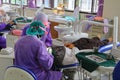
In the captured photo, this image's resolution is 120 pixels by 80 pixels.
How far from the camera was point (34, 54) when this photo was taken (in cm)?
185

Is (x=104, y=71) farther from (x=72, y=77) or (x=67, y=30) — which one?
(x=67, y=30)

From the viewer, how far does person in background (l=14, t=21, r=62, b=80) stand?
Answer: 5.98 feet

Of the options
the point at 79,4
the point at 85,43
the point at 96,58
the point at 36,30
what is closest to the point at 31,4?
the point at 79,4

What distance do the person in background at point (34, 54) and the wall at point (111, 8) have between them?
2471 mm

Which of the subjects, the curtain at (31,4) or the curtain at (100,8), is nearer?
the curtain at (100,8)

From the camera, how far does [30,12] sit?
18.1 ft

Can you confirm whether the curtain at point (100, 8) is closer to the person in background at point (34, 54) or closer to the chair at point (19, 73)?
the person in background at point (34, 54)

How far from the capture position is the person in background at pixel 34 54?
1.82 meters

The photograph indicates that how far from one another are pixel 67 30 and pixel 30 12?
8.76 ft

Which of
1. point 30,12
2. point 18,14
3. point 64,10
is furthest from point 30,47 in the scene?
point 30,12

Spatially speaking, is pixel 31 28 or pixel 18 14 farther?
pixel 18 14

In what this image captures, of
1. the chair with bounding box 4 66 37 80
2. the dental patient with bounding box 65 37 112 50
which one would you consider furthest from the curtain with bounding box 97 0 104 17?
the chair with bounding box 4 66 37 80

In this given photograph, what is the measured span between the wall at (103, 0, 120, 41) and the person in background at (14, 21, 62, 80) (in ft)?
8.11

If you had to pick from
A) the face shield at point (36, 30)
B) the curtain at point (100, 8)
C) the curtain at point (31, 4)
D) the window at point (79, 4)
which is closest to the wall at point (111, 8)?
the curtain at point (100, 8)
